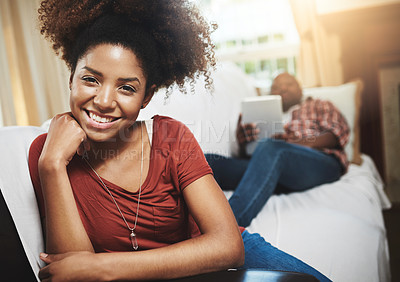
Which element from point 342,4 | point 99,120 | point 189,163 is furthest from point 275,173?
point 342,4

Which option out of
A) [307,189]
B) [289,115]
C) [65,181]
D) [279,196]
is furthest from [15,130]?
[289,115]

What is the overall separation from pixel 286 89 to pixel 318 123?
8.5 inches

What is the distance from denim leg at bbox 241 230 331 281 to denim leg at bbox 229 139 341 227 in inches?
11.9

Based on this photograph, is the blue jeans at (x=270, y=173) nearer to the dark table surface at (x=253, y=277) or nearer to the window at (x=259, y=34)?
the dark table surface at (x=253, y=277)

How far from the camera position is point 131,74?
636mm

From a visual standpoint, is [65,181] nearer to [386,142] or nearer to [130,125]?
[130,125]

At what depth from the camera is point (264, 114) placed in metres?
1.36

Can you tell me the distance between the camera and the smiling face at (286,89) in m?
1.77

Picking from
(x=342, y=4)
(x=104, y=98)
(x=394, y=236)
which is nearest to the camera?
(x=104, y=98)

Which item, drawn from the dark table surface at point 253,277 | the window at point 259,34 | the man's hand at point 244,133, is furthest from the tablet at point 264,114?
the window at point 259,34

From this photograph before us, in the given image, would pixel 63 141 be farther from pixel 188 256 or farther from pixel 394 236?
pixel 394 236

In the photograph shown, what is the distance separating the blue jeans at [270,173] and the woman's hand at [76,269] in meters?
0.59

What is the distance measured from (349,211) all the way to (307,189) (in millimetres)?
283

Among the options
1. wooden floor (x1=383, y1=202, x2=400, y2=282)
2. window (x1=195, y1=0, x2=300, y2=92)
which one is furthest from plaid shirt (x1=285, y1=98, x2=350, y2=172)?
window (x1=195, y1=0, x2=300, y2=92)
